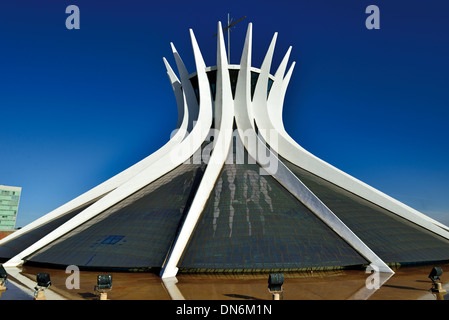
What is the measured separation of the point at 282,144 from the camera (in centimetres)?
2081

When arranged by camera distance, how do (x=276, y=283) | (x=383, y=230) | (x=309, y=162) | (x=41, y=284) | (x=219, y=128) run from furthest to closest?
(x=219, y=128) < (x=309, y=162) < (x=383, y=230) < (x=41, y=284) < (x=276, y=283)

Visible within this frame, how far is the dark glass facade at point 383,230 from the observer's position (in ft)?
40.8

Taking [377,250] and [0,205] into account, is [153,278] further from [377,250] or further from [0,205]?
[0,205]

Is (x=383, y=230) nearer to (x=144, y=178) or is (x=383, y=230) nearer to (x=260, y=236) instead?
(x=260, y=236)

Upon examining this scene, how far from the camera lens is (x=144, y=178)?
59.8ft

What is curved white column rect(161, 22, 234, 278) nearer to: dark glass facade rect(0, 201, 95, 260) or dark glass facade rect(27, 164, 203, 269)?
dark glass facade rect(27, 164, 203, 269)

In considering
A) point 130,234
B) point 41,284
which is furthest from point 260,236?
point 41,284

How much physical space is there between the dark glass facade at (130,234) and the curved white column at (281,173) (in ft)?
17.3

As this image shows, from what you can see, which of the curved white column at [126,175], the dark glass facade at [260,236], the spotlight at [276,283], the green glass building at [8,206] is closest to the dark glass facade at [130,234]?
the dark glass facade at [260,236]

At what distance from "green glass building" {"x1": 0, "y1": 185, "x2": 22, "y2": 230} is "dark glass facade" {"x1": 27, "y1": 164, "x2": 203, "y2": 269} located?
265 ft

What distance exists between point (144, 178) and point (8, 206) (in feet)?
266

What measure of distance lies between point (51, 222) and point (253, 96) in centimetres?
1686

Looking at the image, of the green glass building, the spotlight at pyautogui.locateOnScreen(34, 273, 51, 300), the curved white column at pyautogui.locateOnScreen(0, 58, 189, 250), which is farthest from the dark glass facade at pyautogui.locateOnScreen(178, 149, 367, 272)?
the green glass building
